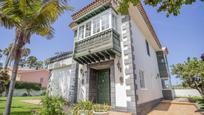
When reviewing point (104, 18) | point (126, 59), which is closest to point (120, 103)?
point (126, 59)

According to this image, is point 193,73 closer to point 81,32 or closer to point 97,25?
point 97,25

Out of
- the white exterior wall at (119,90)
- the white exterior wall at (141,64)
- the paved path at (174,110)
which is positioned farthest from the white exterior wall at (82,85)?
the paved path at (174,110)

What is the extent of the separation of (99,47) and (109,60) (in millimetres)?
1404

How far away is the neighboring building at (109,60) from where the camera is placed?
783 cm

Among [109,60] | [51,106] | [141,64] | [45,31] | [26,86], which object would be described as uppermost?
[45,31]

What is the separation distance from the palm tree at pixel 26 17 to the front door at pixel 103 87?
577cm

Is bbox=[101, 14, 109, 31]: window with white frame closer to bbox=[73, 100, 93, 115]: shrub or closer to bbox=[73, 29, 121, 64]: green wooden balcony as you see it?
bbox=[73, 29, 121, 64]: green wooden balcony

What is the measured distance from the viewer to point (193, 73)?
39.4 ft

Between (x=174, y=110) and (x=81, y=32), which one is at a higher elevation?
(x=81, y=32)

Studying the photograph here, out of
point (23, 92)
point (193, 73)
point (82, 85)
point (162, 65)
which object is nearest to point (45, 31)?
point (82, 85)

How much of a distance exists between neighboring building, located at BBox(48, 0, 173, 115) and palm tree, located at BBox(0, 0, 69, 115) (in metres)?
2.80

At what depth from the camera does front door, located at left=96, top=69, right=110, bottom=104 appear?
9.64 metres

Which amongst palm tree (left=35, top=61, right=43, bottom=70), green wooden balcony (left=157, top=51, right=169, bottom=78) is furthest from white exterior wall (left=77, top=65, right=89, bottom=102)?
palm tree (left=35, top=61, right=43, bottom=70)

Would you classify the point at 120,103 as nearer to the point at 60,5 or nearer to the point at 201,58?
the point at 60,5
